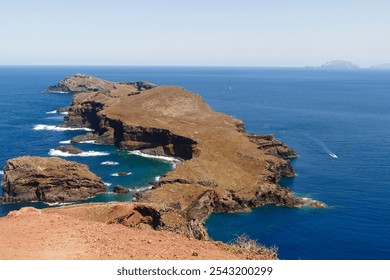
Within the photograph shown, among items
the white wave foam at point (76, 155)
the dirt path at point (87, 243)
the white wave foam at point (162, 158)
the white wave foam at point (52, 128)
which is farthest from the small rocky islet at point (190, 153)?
the white wave foam at point (76, 155)

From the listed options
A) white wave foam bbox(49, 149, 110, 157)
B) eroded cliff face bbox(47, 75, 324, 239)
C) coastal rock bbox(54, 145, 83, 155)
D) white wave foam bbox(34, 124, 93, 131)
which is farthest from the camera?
white wave foam bbox(34, 124, 93, 131)

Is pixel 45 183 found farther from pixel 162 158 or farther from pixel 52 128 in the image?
pixel 52 128

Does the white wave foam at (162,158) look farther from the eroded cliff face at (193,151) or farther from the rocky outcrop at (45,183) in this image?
the rocky outcrop at (45,183)

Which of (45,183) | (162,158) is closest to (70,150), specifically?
(162,158)

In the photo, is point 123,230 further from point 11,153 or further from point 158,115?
point 158,115

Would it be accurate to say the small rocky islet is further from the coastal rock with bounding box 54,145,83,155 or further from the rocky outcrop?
the coastal rock with bounding box 54,145,83,155

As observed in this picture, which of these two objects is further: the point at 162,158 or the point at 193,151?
the point at 162,158

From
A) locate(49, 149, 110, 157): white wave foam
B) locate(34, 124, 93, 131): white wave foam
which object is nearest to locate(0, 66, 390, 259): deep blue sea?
locate(49, 149, 110, 157): white wave foam
